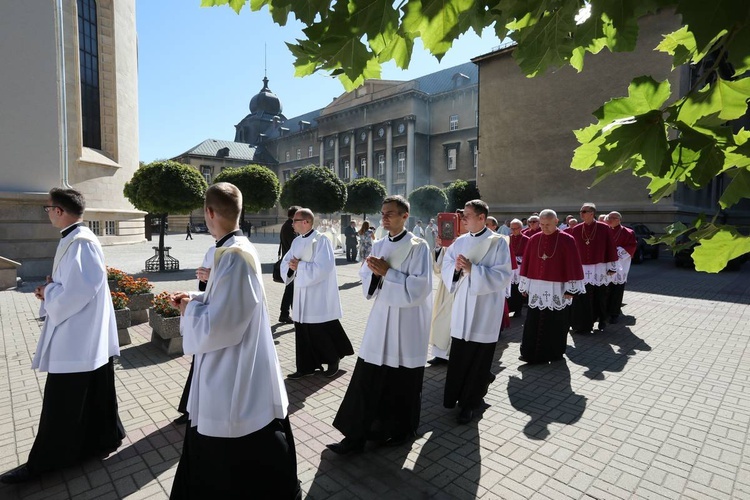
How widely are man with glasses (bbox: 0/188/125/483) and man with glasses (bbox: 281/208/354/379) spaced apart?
2334 mm

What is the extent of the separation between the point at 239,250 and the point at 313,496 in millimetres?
1978

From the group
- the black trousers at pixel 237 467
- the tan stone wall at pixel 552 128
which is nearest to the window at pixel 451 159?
the tan stone wall at pixel 552 128

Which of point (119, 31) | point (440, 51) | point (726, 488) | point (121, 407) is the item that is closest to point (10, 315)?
point (121, 407)

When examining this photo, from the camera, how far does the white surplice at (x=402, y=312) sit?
3.75 m

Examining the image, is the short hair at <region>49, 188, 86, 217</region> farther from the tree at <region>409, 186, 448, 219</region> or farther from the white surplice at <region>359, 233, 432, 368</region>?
the tree at <region>409, 186, 448, 219</region>

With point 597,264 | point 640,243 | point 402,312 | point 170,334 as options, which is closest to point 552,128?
point 640,243

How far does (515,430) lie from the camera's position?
4145mm

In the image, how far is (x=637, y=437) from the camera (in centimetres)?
402

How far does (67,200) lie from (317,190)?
20.2 m

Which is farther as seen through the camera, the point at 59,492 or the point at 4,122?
the point at 4,122

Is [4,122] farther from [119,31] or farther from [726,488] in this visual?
[726,488]

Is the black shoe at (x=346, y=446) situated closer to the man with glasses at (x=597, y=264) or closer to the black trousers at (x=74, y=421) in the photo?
the black trousers at (x=74, y=421)

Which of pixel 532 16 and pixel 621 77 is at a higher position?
pixel 621 77

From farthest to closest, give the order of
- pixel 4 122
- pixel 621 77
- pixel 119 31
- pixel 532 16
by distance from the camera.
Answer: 1. pixel 621 77
2. pixel 119 31
3. pixel 4 122
4. pixel 532 16
